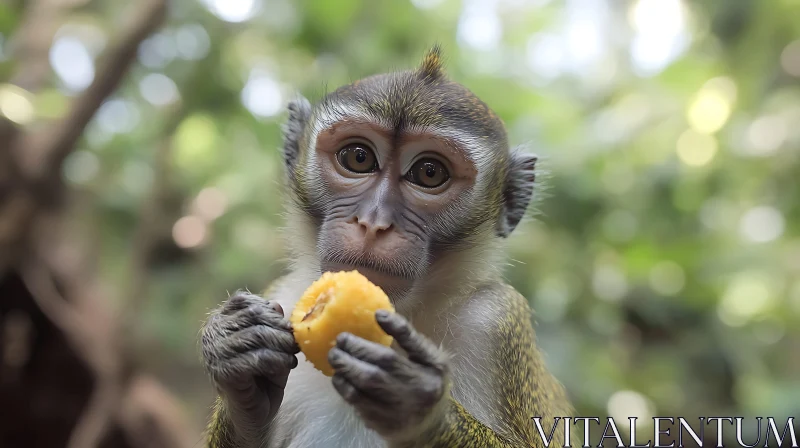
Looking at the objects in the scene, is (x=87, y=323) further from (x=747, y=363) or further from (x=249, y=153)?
(x=747, y=363)

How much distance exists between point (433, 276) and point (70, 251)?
4796 mm

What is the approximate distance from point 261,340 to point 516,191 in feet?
5.45

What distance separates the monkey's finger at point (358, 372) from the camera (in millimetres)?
1965

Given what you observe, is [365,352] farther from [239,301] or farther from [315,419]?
[315,419]

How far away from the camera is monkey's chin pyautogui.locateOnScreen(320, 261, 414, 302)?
2553 mm

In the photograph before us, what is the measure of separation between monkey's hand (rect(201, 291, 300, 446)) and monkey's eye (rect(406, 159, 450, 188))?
87 centimetres

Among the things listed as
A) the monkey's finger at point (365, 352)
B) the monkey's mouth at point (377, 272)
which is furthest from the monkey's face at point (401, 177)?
the monkey's finger at point (365, 352)

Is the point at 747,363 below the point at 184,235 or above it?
above

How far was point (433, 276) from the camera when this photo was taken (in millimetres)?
3023

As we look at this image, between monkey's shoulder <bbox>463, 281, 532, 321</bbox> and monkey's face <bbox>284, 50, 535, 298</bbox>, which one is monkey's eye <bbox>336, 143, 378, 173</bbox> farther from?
monkey's shoulder <bbox>463, 281, 532, 321</bbox>

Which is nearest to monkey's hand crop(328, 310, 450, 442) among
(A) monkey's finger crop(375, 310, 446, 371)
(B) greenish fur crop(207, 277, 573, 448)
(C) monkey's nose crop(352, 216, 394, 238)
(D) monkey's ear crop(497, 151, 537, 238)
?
(A) monkey's finger crop(375, 310, 446, 371)

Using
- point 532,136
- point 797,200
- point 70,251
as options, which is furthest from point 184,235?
point 797,200

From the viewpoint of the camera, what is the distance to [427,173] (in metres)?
2.96

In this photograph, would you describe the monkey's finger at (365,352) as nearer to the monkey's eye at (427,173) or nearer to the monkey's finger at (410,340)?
the monkey's finger at (410,340)
